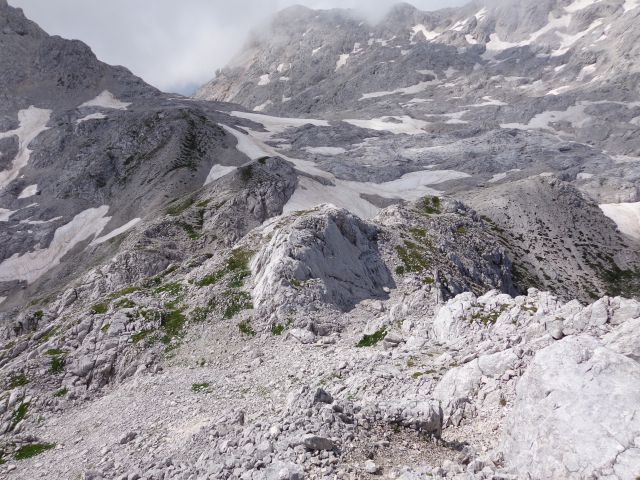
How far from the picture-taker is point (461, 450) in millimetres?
13148

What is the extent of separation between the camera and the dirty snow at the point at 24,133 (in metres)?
163

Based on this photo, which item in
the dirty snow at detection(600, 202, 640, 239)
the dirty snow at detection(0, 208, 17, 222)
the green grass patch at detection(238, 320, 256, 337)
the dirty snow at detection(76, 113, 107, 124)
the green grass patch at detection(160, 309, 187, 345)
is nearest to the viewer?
the green grass patch at detection(238, 320, 256, 337)

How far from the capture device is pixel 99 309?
37.6 m

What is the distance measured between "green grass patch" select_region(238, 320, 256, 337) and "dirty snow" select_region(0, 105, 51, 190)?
159 meters

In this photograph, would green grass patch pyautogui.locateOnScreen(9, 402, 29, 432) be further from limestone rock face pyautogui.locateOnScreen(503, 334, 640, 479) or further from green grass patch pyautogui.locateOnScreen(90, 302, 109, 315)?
limestone rock face pyautogui.locateOnScreen(503, 334, 640, 479)

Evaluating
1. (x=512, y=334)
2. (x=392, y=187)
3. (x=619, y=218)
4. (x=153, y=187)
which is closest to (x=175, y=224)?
(x=153, y=187)

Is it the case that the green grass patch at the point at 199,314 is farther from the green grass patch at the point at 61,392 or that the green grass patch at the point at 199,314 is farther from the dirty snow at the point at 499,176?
the dirty snow at the point at 499,176

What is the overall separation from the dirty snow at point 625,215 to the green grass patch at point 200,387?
129879mm

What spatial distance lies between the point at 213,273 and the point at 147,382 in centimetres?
1287

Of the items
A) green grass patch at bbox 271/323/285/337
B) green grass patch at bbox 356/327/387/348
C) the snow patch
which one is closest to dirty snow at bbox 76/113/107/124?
the snow patch

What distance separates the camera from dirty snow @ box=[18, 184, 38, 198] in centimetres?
14962

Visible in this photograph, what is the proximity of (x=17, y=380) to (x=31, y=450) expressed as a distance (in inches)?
349

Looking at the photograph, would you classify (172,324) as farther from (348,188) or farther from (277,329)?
(348,188)

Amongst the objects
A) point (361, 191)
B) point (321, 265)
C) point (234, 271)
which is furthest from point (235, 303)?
point (361, 191)
